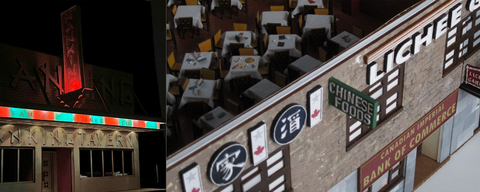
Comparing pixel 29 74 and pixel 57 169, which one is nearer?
pixel 57 169

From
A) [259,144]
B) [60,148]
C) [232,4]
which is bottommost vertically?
[259,144]

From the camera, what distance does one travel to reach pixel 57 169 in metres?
9.61

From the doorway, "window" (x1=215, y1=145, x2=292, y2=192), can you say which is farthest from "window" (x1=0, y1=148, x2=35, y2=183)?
"window" (x1=215, y1=145, x2=292, y2=192)

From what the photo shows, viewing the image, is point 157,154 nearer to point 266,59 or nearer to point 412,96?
point 266,59

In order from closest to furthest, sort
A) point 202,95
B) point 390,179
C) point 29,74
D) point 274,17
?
point 29,74, point 202,95, point 390,179, point 274,17

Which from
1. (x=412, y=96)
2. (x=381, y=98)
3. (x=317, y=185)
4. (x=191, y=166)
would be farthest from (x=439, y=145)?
(x=191, y=166)

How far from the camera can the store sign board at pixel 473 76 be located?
1423 cm

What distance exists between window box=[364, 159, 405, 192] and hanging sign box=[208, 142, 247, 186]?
476 cm

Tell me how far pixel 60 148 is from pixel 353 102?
493 cm

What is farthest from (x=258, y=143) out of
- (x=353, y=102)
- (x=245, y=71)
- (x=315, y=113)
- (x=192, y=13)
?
(x=192, y=13)

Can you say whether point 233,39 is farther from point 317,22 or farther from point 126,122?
point 126,122

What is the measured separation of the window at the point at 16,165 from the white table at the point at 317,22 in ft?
27.5

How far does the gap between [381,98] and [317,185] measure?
7.33ft

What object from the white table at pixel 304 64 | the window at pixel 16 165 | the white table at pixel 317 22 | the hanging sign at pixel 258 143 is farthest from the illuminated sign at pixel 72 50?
the white table at pixel 317 22
